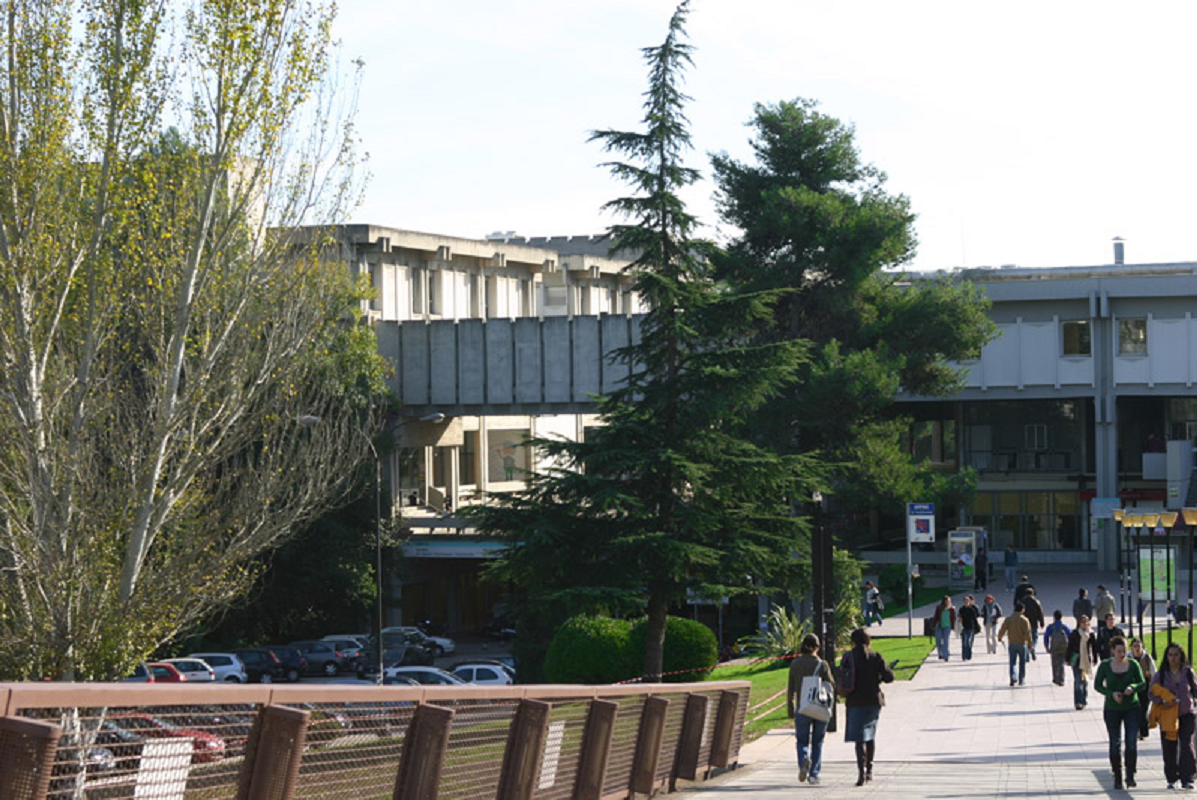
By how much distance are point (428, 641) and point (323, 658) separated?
597cm

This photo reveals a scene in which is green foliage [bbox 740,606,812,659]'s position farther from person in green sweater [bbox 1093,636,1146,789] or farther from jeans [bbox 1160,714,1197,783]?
jeans [bbox 1160,714,1197,783]

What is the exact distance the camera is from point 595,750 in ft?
39.2

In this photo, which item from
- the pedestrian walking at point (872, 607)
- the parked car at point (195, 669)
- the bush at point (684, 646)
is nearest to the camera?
the bush at point (684, 646)

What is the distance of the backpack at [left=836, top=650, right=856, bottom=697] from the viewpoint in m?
15.6

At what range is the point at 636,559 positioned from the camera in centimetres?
3052

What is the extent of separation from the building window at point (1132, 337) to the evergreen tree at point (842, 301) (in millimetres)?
11306

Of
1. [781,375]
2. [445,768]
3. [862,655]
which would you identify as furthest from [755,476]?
[445,768]

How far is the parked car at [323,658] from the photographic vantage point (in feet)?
167

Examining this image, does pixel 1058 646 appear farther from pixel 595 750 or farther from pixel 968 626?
pixel 595 750

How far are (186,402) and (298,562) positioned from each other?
3202 cm

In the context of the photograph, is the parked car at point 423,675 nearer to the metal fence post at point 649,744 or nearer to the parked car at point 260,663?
the parked car at point 260,663

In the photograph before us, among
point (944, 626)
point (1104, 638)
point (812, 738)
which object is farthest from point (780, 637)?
point (812, 738)

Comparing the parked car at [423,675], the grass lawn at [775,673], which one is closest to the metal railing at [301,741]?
the grass lawn at [775,673]

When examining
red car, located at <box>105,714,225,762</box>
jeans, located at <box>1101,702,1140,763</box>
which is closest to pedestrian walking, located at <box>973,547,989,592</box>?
jeans, located at <box>1101,702,1140,763</box>
